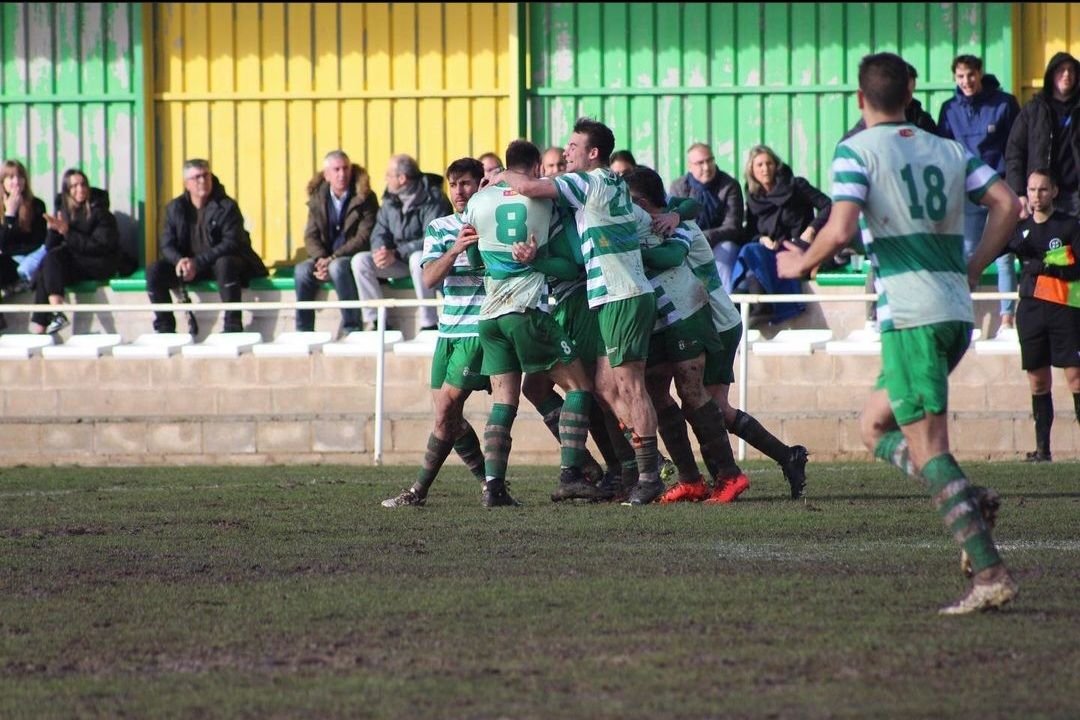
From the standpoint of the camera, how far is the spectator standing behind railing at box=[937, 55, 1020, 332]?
16.2 m

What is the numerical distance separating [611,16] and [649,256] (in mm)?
9160

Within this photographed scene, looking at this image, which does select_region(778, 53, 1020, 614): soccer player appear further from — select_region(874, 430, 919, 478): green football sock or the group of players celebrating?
the group of players celebrating

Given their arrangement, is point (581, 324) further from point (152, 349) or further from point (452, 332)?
point (152, 349)

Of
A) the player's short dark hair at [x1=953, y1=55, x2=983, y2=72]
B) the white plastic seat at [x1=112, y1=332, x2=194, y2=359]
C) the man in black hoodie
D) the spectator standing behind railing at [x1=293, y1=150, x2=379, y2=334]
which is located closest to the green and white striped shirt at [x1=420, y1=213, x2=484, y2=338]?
the white plastic seat at [x1=112, y1=332, x2=194, y2=359]

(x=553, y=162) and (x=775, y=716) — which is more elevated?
(x=553, y=162)

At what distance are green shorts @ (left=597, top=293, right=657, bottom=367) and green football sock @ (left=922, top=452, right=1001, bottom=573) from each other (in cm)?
389

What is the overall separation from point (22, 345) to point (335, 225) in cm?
306

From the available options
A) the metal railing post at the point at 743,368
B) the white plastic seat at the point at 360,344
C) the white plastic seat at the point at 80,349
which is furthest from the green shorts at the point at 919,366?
the white plastic seat at the point at 80,349

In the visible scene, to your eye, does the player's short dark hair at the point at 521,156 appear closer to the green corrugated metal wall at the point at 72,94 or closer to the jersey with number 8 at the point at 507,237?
the jersey with number 8 at the point at 507,237

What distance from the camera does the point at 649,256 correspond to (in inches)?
415

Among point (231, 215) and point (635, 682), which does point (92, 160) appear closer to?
point (231, 215)

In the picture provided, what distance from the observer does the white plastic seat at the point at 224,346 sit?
16469mm

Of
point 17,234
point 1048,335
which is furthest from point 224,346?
point 1048,335

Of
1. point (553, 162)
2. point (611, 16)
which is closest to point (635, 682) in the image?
point (553, 162)
